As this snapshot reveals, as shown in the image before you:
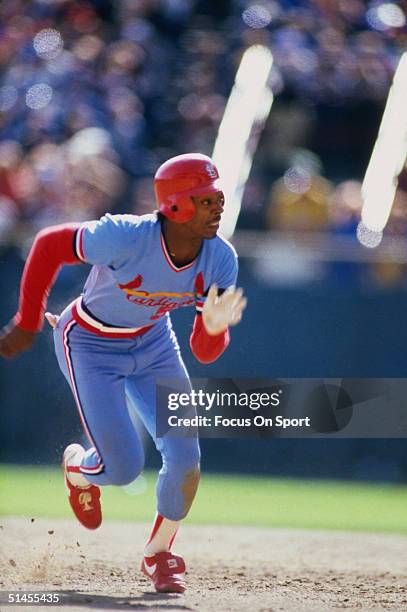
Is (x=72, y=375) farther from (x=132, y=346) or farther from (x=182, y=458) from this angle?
(x=182, y=458)

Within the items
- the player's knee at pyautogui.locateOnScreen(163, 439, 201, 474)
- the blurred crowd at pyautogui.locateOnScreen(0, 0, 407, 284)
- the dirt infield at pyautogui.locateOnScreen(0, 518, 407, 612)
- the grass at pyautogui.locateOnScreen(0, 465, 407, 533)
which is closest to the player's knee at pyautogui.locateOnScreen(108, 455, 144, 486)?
the player's knee at pyautogui.locateOnScreen(163, 439, 201, 474)

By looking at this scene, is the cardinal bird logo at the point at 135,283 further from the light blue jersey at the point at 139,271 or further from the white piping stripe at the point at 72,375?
the white piping stripe at the point at 72,375

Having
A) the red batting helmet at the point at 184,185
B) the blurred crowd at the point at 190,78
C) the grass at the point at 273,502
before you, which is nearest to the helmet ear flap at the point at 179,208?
the red batting helmet at the point at 184,185

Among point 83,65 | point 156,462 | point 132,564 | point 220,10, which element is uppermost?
point 220,10

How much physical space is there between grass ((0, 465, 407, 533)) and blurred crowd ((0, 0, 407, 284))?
227 cm

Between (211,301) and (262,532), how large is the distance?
96.7 inches

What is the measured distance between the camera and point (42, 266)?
4.15 m

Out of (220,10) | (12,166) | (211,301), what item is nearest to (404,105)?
(220,10)

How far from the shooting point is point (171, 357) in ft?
14.8

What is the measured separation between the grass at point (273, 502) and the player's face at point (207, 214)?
2463mm

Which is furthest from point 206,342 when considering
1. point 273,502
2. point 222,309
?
point 273,502

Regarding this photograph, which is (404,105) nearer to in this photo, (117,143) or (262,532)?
(117,143)

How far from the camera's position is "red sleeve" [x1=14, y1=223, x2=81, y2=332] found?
163 inches

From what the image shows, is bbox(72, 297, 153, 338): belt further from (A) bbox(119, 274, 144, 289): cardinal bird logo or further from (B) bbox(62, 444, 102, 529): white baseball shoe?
(B) bbox(62, 444, 102, 529): white baseball shoe
